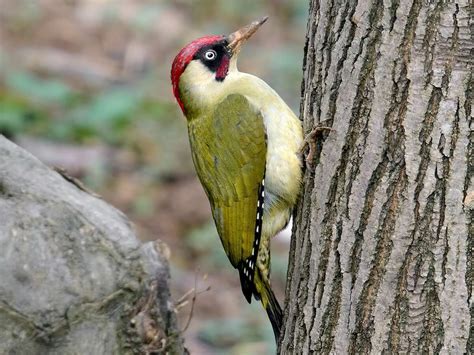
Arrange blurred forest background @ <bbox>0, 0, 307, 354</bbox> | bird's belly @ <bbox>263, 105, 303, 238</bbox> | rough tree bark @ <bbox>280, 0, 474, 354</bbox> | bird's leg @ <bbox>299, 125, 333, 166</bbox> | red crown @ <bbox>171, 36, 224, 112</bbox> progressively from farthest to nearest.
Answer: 1. blurred forest background @ <bbox>0, 0, 307, 354</bbox>
2. red crown @ <bbox>171, 36, 224, 112</bbox>
3. bird's belly @ <bbox>263, 105, 303, 238</bbox>
4. bird's leg @ <bbox>299, 125, 333, 166</bbox>
5. rough tree bark @ <bbox>280, 0, 474, 354</bbox>

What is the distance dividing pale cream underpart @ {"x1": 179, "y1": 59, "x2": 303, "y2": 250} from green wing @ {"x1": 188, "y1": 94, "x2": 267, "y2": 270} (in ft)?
0.14

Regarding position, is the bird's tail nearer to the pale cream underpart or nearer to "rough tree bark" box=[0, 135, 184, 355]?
the pale cream underpart

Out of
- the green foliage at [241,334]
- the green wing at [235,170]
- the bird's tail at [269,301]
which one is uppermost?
the green wing at [235,170]

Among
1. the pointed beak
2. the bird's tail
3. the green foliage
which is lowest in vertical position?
the green foliage

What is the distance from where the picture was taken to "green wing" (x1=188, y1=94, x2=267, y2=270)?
156 inches

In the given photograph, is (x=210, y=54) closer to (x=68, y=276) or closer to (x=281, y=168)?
(x=281, y=168)

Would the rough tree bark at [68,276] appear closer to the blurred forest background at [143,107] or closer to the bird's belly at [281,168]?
the bird's belly at [281,168]

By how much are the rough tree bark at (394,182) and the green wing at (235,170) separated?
730mm

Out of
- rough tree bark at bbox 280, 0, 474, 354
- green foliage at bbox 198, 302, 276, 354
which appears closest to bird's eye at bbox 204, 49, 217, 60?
rough tree bark at bbox 280, 0, 474, 354

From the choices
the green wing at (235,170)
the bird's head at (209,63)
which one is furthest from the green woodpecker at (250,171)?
the bird's head at (209,63)

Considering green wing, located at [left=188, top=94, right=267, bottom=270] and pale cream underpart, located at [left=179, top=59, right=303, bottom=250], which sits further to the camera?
green wing, located at [left=188, top=94, right=267, bottom=270]

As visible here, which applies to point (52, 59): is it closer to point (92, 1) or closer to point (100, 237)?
point (92, 1)

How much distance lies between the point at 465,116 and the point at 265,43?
7939mm

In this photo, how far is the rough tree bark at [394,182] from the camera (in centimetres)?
290
